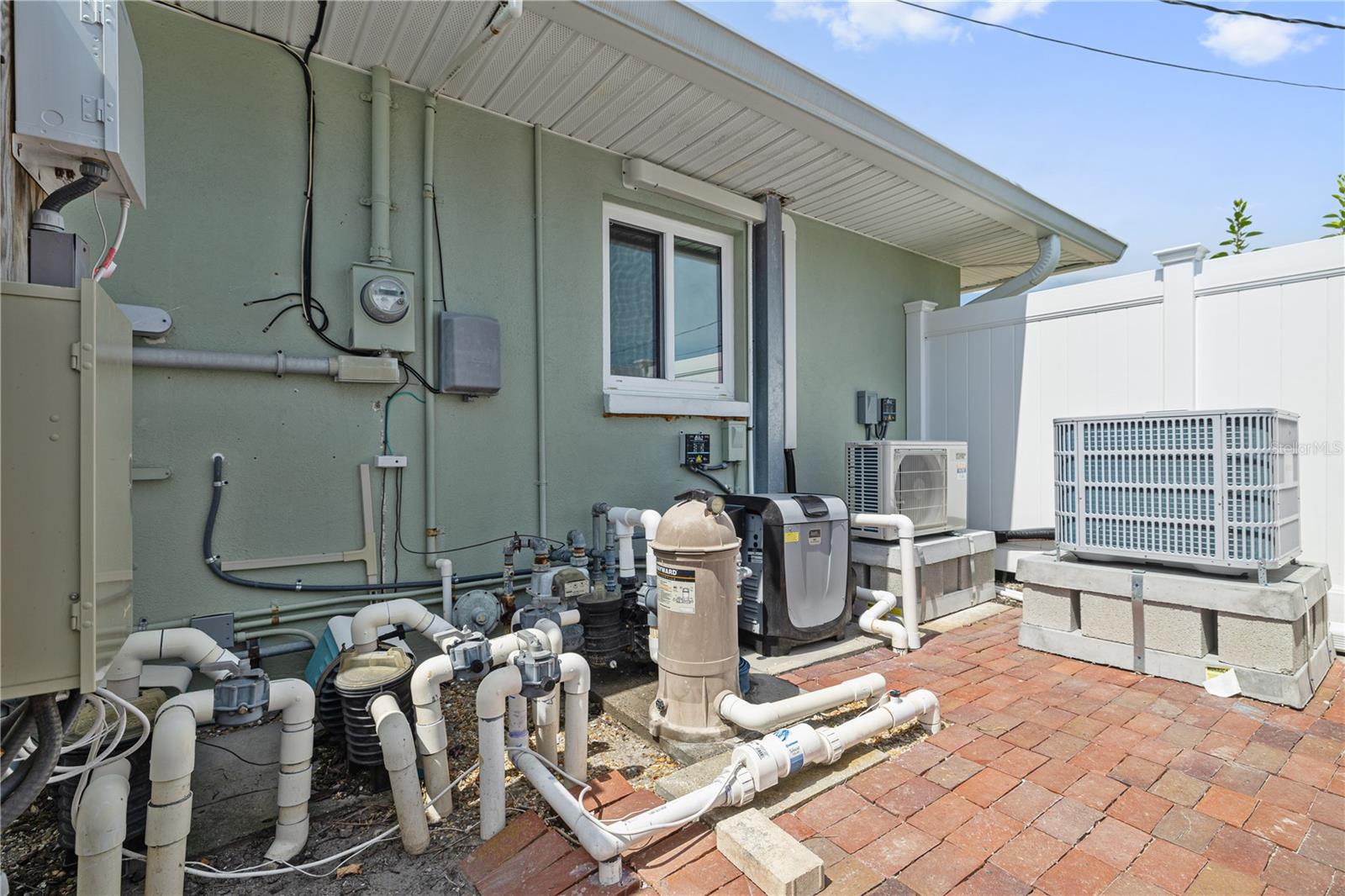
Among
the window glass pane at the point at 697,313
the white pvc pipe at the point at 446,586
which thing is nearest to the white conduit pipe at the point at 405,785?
the white pvc pipe at the point at 446,586

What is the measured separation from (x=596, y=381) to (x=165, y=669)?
259 centimetres

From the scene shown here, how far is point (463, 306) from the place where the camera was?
3512 mm

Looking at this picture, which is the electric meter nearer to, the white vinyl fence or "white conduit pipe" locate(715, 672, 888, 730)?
"white conduit pipe" locate(715, 672, 888, 730)

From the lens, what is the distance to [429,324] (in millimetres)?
3373

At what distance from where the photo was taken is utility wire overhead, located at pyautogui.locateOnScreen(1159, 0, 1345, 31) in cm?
377

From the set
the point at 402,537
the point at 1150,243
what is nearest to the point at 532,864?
the point at 402,537

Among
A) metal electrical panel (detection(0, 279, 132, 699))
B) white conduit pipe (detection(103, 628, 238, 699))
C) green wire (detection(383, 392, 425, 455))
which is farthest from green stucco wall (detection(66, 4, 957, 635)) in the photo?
metal electrical panel (detection(0, 279, 132, 699))

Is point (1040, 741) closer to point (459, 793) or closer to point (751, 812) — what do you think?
point (751, 812)

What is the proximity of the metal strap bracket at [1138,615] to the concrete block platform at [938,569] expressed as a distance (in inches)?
47.7

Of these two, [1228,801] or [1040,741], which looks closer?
[1228,801]

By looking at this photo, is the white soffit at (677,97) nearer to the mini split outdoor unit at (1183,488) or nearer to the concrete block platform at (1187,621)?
the mini split outdoor unit at (1183,488)

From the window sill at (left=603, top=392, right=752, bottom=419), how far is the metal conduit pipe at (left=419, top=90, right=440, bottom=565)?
44.6 inches

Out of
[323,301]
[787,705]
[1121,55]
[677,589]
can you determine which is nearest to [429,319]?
[323,301]

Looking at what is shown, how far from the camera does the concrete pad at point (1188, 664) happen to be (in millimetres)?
2926
